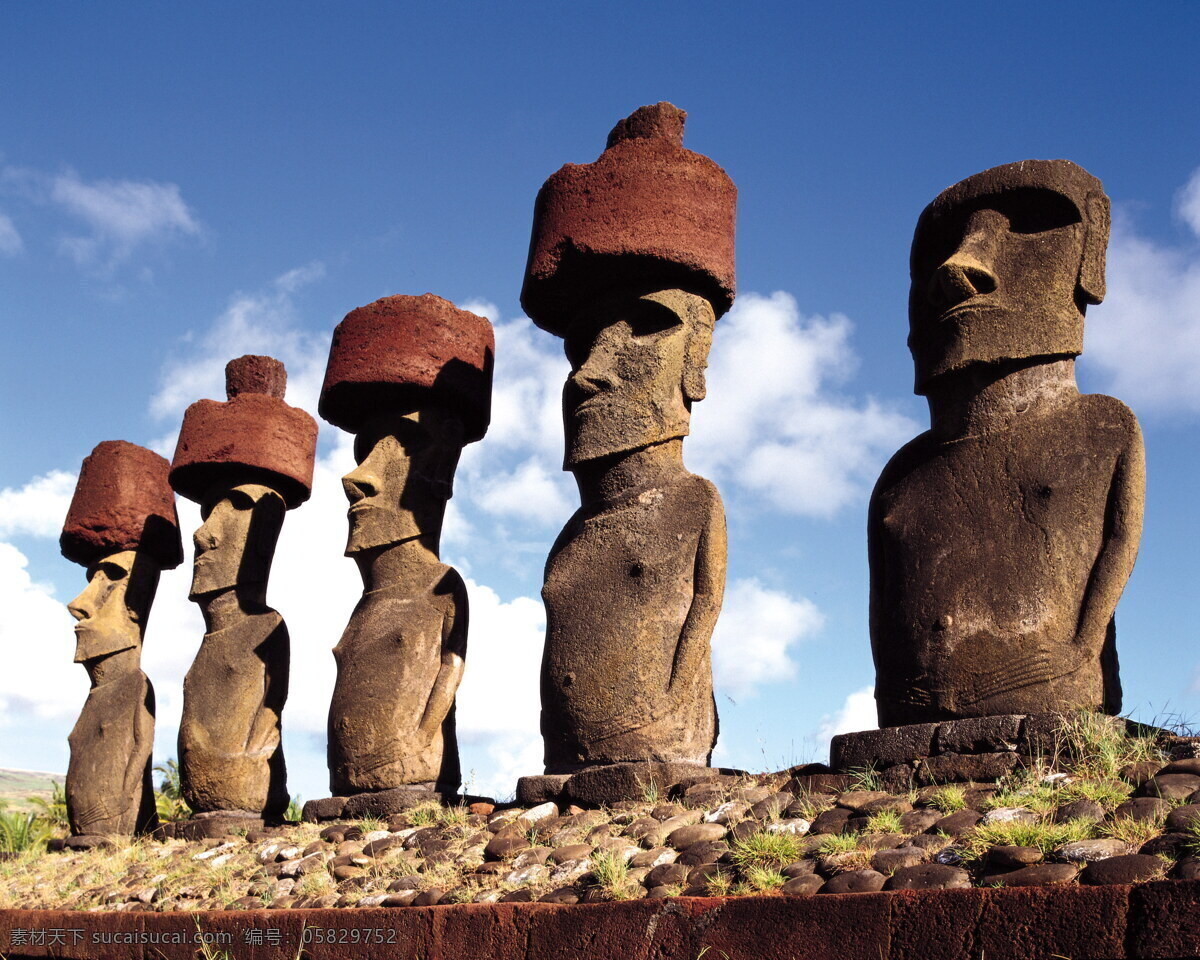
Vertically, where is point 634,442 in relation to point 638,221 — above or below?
below

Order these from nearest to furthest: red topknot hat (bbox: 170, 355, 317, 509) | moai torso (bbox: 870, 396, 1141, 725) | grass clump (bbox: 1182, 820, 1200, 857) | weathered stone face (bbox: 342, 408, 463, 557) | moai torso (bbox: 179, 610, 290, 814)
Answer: grass clump (bbox: 1182, 820, 1200, 857) < moai torso (bbox: 870, 396, 1141, 725) < weathered stone face (bbox: 342, 408, 463, 557) < moai torso (bbox: 179, 610, 290, 814) < red topknot hat (bbox: 170, 355, 317, 509)

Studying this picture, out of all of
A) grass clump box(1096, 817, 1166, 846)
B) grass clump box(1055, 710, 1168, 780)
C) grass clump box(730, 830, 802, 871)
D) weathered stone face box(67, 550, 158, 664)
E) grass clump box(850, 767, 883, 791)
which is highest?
weathered stone face box(67, 550, 158, 664)

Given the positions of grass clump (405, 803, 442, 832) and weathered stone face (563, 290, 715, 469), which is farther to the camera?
weathered stone face (563, 290, 715, 469)

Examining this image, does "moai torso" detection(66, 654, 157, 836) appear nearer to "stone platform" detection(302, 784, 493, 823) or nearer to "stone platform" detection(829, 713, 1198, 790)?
"stone platform" detection(302, 784, 493, 823)

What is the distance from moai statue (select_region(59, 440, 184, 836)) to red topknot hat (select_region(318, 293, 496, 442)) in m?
2.97

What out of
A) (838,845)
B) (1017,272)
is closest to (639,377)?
(1017,272)

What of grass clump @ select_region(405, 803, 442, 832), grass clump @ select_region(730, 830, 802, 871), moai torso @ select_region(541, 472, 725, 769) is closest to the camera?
grass clump @ select_region(730, 830, 802, 871)

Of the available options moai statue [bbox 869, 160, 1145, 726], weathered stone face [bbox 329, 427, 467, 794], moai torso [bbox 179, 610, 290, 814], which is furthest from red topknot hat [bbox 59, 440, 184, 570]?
moai statue [bbox 869, 160, 1145, 726]

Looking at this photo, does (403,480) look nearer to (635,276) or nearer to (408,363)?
(408,363)

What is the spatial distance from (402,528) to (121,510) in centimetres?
385

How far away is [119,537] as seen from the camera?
35.9 feet

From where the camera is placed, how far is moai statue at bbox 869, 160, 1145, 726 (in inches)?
210

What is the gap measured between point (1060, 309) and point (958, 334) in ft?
1.47

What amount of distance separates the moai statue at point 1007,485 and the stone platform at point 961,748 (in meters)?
0.20
